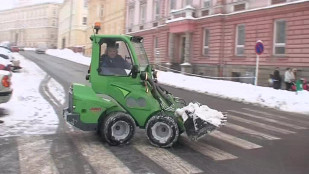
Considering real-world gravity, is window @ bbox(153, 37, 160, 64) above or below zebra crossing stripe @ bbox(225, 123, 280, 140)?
above

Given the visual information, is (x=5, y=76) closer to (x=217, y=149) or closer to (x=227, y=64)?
(x=217, y=149)

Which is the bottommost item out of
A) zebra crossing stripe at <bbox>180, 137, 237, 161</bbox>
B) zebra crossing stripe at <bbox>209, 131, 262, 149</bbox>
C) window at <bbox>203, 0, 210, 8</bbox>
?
zebra crossing stripe at <bbox>180, 137, 237, 161</bbox>

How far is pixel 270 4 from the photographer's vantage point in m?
23.3

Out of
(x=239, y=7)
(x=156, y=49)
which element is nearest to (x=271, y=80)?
(x=239, y=7)

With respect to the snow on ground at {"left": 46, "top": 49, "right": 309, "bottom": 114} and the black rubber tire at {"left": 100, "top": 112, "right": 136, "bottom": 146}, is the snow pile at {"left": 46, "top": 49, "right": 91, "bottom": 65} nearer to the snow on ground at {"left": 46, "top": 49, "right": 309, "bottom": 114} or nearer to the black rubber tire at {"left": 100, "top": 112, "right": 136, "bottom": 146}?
the snow on ground at {"left": 46, "top": 49, "right": 309, "bottom": 114}

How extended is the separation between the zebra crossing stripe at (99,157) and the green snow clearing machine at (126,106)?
28cm

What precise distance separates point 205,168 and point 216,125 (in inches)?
45.8

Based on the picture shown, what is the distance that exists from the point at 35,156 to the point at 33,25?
129 meters

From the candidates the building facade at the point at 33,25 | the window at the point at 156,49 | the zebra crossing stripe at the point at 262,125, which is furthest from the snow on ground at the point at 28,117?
the building facade at the point at 33,25

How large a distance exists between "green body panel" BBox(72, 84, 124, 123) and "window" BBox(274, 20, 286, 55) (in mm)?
17665

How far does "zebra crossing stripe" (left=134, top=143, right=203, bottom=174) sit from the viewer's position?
5.84m

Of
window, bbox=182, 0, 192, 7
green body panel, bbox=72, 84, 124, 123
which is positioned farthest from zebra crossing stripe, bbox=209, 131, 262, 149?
window, bbox=182, 0, 192, 7

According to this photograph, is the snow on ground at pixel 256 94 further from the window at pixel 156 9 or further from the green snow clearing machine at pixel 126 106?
the window at pixel 156 9

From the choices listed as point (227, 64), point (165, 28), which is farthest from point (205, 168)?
point (165, 28)
